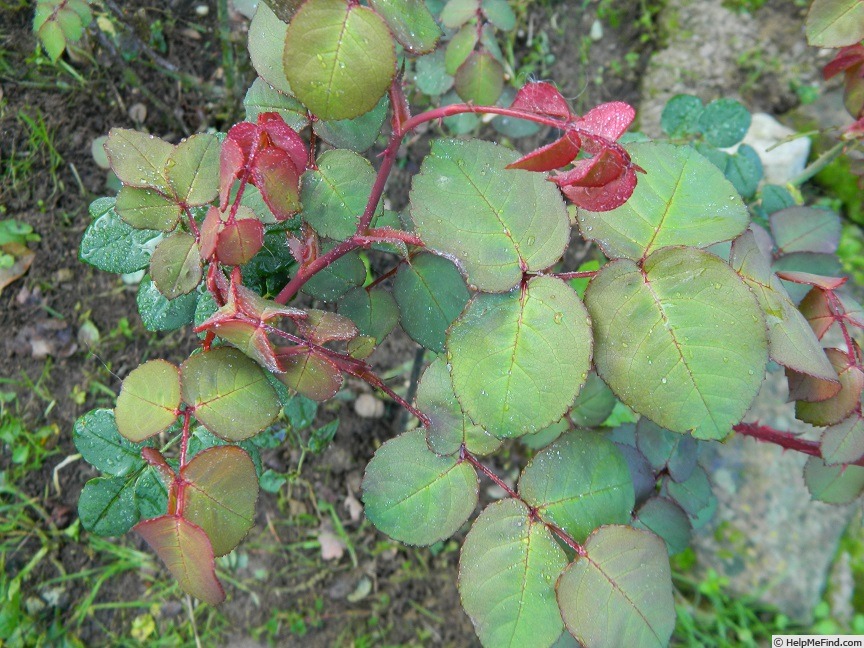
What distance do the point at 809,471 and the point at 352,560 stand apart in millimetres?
1216

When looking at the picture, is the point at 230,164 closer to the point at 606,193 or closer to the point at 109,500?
the point at 606,193

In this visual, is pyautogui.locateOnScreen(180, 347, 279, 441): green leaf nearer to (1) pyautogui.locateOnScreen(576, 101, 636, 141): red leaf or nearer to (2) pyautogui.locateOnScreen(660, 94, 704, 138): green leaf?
(1) pyautogui.locateOnScreen(576, 101, 636, 141): red leaf

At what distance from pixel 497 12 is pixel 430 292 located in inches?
31.1

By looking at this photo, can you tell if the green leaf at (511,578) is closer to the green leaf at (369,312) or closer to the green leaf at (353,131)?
the green leaf at (369,312)

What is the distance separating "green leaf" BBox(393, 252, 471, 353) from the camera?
101 centimetres

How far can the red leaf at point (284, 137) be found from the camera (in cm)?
74

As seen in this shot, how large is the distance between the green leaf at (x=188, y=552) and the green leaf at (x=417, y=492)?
29cm

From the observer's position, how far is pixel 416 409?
96 cm

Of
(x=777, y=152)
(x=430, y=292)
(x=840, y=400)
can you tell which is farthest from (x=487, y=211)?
(x=777, y=152)

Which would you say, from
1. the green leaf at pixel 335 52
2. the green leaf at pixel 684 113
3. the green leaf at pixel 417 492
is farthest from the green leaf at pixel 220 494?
the green leaf at pixel 684 113

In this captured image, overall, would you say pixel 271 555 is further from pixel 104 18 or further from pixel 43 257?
pixel 104 18

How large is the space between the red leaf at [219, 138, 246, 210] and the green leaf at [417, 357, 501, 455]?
0.41m

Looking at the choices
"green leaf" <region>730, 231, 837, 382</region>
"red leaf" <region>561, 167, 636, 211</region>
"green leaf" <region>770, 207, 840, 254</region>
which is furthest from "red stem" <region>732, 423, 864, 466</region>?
"red leaf" <region>561, 167, 636, 211</region>

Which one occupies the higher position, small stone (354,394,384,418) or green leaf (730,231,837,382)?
green leaf (730,231,837,382)
